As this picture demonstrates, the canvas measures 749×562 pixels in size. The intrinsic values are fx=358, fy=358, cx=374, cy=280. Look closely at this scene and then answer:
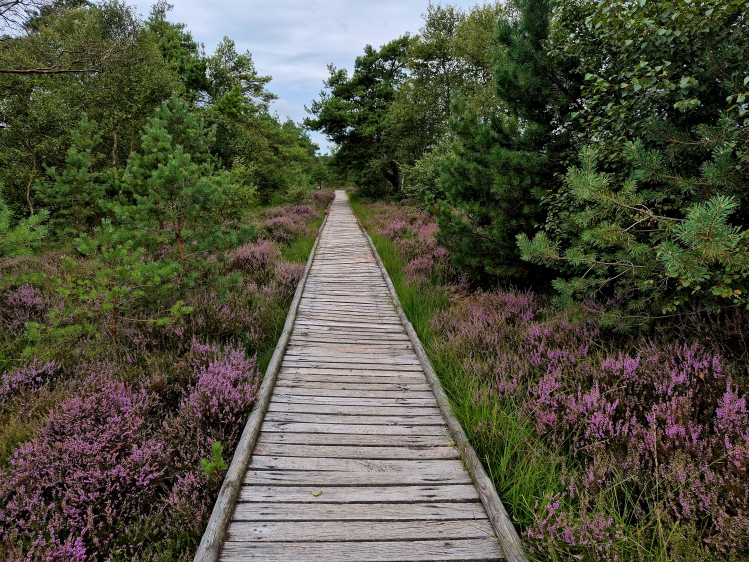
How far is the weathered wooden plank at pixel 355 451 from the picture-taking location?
2922 millimetres

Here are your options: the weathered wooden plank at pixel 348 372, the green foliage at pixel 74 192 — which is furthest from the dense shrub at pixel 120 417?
the green foliage at pixel 74 192

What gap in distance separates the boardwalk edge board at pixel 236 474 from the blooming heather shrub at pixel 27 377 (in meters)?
2.20

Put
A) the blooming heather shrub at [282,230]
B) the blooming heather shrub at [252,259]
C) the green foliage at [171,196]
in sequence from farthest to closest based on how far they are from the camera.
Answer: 1. the blooming heather shrub at [282,230]
2. the blooming heather shrub at [252,259]
3. the green foliage at [171,196]

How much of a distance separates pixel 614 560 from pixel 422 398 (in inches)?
84.3

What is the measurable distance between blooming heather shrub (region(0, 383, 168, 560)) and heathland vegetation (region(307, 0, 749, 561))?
259 centimetres

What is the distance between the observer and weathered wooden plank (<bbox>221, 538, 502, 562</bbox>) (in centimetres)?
208

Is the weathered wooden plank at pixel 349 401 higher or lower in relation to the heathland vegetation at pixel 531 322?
lower

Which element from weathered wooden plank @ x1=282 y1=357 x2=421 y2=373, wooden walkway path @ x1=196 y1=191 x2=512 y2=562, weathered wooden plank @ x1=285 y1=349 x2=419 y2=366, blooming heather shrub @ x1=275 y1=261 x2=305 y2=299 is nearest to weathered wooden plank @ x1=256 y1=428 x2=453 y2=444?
wooden walkway path @ x1=196 y1=191 x2=512 y2=562

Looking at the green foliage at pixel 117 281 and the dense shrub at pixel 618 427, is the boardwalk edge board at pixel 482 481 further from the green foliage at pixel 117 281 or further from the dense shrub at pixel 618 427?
the green foliage at pixel 117 281

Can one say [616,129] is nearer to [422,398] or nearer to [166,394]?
[422,398]

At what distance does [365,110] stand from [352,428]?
2503cm

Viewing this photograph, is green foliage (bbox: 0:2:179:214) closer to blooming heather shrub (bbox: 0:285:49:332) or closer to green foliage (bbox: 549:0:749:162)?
blooming heather shrub (bbox: 0:285:49:332)

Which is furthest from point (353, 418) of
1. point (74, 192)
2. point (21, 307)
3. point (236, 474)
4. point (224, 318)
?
point (74, 192)

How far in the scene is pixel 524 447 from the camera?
2826mm
